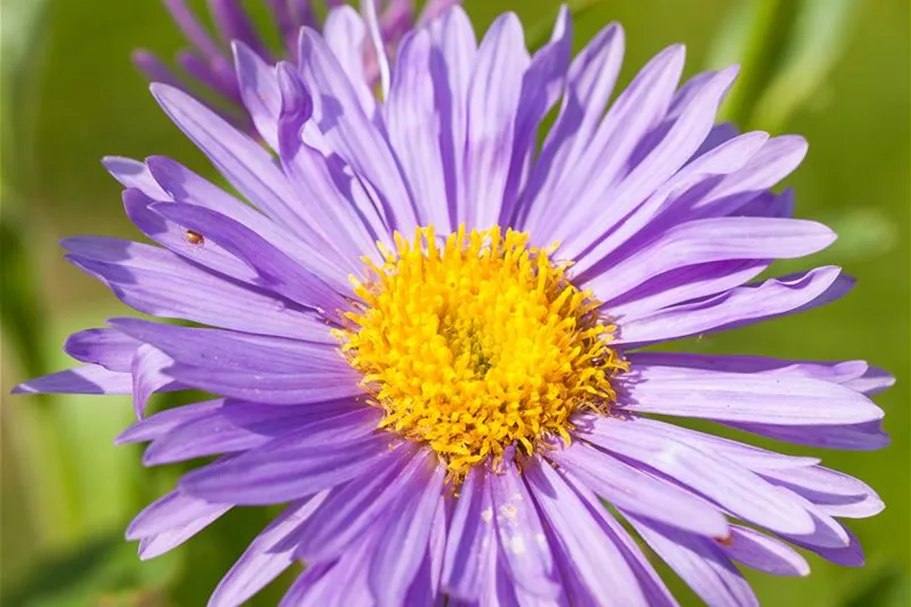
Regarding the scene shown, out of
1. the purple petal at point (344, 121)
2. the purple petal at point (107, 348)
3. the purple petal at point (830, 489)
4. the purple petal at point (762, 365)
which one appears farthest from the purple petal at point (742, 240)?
the purple petal at point (107, 348)

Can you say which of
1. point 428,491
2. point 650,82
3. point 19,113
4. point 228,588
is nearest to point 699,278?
point 650,82

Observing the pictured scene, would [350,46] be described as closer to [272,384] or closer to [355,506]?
[272,384]

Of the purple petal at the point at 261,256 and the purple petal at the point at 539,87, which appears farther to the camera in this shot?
the purple petal at the point at 539,87

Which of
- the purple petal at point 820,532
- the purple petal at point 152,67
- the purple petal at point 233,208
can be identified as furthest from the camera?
the purple petal at point 152,67

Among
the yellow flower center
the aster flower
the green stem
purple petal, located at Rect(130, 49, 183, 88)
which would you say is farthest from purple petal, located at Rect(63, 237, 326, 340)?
the green stem

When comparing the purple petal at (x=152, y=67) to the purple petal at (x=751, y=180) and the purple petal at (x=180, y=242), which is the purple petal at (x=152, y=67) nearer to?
the purple petal at (x=180, y=242)

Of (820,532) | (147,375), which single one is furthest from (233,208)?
(820,532)

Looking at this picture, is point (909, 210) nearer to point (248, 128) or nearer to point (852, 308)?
point (852, 308)
